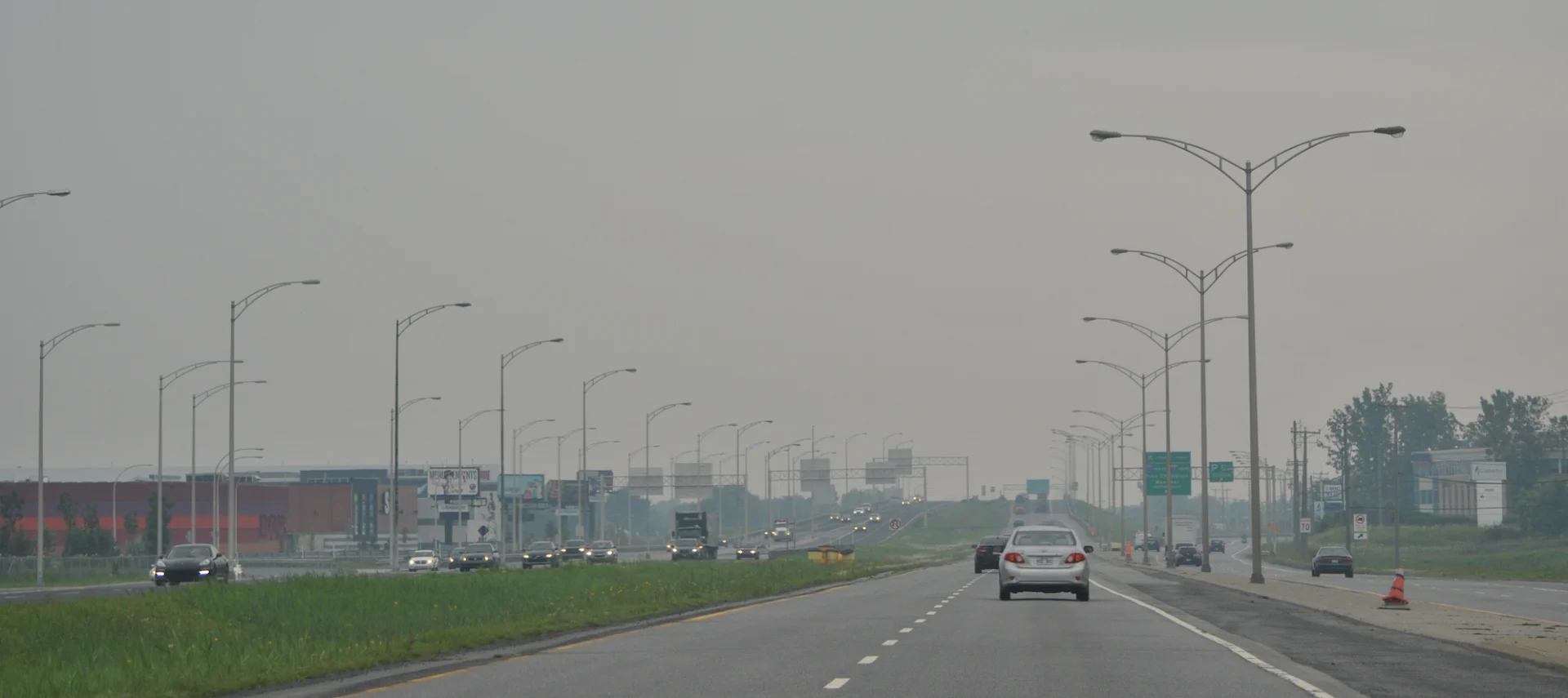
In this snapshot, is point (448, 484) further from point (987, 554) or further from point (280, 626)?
point (280, 626)

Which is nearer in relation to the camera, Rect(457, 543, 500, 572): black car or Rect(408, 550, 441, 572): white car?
Rect(457, 543, 500, 572): black car

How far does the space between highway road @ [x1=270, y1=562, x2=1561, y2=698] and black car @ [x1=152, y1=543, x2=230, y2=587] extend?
3130 centimetres

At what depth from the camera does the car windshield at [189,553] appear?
2472 inches

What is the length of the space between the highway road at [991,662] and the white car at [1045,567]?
476 cm

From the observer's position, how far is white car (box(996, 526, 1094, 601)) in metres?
41.2

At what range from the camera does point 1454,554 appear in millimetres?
138750

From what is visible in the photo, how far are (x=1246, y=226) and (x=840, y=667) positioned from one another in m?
34.7

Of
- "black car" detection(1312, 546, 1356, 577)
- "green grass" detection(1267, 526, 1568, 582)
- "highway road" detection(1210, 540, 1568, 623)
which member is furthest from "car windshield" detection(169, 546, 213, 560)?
"green grass" detection(1267, 526, 1568, 582)

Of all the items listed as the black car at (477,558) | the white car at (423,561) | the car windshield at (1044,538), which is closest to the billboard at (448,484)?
the white car at (423,561)

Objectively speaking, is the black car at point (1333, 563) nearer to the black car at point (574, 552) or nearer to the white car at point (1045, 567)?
the black car at point (574, 552)

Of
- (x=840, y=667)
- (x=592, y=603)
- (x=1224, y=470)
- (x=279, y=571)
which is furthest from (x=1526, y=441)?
(x=840, y=667)

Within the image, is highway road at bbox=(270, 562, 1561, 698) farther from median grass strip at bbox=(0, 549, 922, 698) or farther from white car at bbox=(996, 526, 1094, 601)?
white car at bbox=(996, 526, 1094, 601)

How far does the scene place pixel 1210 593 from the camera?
161 feet

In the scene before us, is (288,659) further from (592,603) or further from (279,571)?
(279,571)
